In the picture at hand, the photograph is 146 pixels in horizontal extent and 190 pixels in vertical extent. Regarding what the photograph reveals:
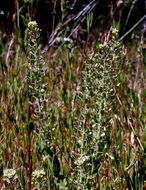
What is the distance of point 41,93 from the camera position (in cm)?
151

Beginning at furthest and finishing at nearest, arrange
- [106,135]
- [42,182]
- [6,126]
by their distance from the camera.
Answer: [6,126] < [106,135] < [42,182]

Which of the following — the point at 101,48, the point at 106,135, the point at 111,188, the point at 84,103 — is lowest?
the point at 111,188

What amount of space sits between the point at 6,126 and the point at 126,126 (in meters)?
0.69

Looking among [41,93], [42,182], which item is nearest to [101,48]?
[41,93]

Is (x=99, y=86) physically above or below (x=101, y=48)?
below

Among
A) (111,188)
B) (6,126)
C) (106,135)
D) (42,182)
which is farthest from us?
(6,126)

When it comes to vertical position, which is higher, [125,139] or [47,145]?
[47,145]

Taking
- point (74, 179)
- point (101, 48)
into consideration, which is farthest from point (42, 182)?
point (101, 48)

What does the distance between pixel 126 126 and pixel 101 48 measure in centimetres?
85

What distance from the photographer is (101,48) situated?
146 centimetres

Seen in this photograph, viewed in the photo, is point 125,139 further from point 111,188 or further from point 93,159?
point 93,159

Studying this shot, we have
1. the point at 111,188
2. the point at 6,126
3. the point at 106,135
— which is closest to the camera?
the point at 106,135

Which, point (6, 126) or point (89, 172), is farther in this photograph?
point (6, 126)

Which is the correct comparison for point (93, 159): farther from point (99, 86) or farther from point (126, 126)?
point (126, 126)
